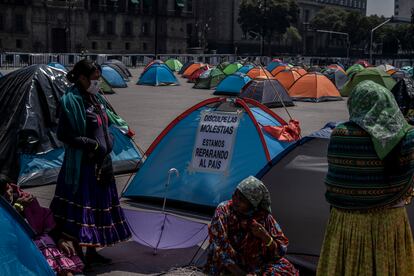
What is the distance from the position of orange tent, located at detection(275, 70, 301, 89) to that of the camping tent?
20.0 metres

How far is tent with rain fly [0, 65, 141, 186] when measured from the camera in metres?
8.19

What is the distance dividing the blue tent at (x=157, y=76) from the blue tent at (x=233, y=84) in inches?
247

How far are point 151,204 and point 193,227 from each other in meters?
1.86

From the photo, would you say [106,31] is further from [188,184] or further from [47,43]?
[188,184]

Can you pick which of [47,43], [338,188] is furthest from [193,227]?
[47,43]

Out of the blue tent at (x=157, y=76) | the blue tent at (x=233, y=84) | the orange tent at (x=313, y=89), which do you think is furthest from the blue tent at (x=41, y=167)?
the blue tent at (x=157, y=76)

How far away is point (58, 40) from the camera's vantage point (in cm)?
6831

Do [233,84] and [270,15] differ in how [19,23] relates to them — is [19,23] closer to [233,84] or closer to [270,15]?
[270,15]

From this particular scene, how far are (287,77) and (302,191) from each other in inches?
812

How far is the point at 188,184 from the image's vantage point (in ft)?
23.7

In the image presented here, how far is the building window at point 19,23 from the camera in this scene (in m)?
64.5

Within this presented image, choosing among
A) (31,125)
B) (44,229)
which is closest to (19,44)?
(31,125)

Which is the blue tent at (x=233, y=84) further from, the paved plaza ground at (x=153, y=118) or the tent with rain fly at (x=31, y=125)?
the tent with rain fly at (x=31, y=125)

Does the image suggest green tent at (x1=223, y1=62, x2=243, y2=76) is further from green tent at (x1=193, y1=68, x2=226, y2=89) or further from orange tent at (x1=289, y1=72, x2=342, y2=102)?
orange tent at (x1=289, y1=72, x2=342, y2=102)
